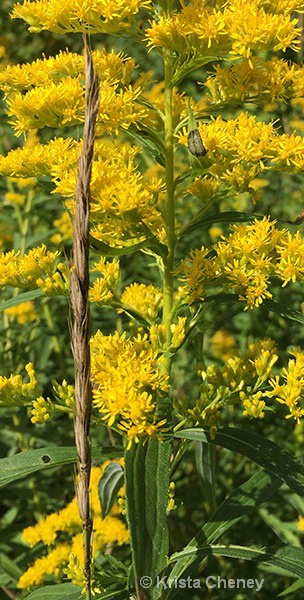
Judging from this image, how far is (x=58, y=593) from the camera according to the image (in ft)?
6.13

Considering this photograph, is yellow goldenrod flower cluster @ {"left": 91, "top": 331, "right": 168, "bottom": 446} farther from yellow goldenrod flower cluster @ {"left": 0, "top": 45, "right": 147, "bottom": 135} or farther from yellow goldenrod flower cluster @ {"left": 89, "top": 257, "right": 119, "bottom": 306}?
yellow goldenrod flower cluster @ {"left": 0, "top": 45, "right": 147, "bottom": 135}

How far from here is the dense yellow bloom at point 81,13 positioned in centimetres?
175

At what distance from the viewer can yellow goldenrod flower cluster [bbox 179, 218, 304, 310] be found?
185 cm

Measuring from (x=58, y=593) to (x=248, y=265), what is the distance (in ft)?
3.16

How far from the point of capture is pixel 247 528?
3082 mm

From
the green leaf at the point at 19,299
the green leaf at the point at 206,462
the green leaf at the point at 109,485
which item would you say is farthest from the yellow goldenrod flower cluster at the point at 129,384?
the green leaf at the point at 206,462

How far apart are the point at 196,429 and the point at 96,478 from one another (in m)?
0.92

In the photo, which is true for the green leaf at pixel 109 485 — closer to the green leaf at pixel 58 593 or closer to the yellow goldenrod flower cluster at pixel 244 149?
the green leaf at pixel 58 593

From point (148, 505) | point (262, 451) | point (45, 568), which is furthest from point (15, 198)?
point (148, 505)

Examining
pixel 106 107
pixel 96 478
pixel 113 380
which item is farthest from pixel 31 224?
pixel 113 380

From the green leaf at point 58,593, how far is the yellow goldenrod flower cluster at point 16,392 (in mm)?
480

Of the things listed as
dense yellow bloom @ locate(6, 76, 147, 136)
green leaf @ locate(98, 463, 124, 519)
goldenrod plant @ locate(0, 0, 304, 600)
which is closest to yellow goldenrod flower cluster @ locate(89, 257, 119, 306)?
goldenrod plant @ locate(0, 0, 304, 600)

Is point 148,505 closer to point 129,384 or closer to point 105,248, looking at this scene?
point 129,384

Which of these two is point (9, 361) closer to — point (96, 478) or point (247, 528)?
point (96, 478)
